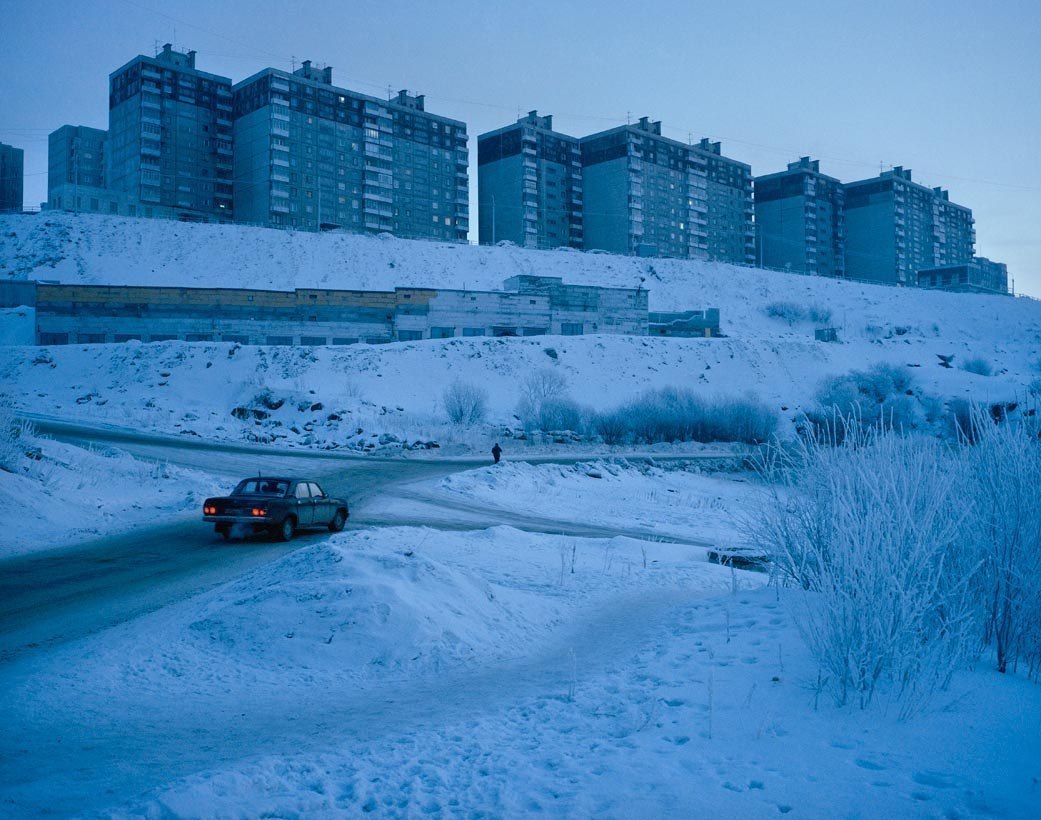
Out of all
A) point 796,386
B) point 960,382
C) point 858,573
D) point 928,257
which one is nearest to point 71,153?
point 796,386

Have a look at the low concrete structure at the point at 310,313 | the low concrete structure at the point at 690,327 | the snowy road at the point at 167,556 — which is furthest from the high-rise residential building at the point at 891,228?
the snowy road at the point at 167,556

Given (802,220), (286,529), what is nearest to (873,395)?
(286,529)

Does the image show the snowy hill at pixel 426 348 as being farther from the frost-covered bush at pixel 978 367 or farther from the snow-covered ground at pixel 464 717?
the snow-covered ground at pixel 464 717

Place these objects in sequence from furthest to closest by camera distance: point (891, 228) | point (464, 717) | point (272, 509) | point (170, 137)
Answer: point (891, 228) → point (170, 137) → point (272, 509) → point (464, 717)

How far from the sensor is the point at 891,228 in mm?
144375

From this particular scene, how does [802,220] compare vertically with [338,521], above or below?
above

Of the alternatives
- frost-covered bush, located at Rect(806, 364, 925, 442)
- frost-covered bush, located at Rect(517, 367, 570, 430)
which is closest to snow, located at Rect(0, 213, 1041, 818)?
frost-covered bush, located at Rect(517, 367, 570, 430)

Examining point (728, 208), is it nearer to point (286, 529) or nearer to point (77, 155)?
point (77, 155)

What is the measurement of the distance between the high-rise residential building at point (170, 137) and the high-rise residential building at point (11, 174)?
3328 centimetres

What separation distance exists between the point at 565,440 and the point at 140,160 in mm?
78145

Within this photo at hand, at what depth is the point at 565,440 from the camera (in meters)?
45.1

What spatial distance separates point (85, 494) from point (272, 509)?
8.10 metres

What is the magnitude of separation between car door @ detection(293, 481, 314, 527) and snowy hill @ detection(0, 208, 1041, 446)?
1697 cm

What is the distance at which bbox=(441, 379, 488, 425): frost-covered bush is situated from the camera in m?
46.9
